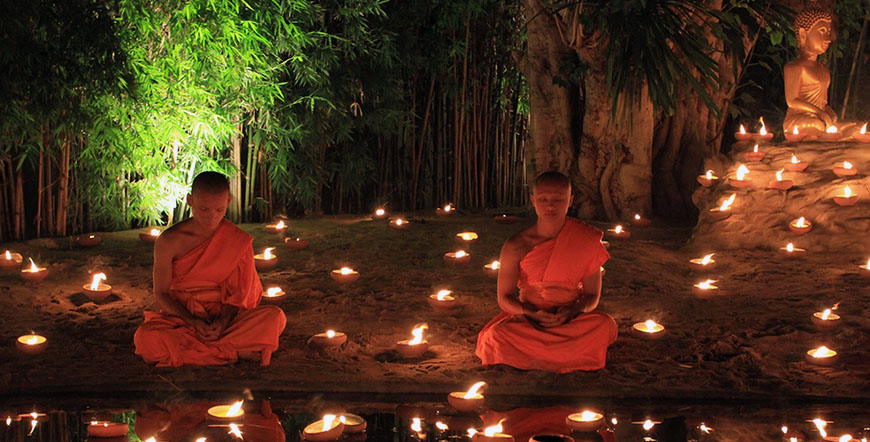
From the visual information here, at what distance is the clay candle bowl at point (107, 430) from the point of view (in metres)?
3.62

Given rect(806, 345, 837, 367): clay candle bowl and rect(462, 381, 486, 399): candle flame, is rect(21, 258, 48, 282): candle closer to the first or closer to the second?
rect(462, 381, 486, 399): candle flame

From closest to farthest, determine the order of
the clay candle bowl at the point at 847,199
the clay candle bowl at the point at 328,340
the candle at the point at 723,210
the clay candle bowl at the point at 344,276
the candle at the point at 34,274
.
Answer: the clay candle bowl at the point at 328,340
the candle at the point at 34,274
the clay candle bowl at the point at 344,276
the clay candle bowl at the point at 847,199
the candle at the point at 723,210

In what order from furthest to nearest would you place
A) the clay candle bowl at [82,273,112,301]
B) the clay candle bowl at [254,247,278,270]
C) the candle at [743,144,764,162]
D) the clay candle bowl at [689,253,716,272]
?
the candle at [743,144,764,162] < the clay candle bowl at [689,253,716,272] < the clay candle bowl at [254,247,278,270] < the clay candle bowl at [82,273,112,301]

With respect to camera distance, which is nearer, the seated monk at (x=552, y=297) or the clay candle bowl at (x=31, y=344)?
the seated monk at (x=552, y=297)

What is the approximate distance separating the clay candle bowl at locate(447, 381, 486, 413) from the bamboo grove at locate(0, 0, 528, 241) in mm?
4572

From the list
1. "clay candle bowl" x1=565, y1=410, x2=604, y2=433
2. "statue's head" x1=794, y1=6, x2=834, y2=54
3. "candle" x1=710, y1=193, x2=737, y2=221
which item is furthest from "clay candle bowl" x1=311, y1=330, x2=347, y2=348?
"statue's head" x1=794, y1=6, x2=834, y2=54

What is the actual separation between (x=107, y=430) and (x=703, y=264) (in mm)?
4609

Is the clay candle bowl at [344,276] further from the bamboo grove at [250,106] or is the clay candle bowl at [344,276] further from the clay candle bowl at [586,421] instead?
the clay candle bowl at [586,421]

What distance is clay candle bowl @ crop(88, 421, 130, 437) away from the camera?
362 cm

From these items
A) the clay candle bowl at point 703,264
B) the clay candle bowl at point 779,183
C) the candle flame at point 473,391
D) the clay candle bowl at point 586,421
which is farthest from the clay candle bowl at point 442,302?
the clay candle bowl at point 779,183

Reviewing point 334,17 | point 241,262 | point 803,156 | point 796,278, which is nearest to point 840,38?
point 803,156

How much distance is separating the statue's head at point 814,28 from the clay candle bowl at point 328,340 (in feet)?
18.6

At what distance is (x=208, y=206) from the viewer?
458 cm

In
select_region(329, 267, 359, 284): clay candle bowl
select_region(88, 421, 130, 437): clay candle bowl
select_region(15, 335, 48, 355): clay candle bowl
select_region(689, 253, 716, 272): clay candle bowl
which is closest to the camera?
select_region(88, 421, 130, 437): clay candle bowl
